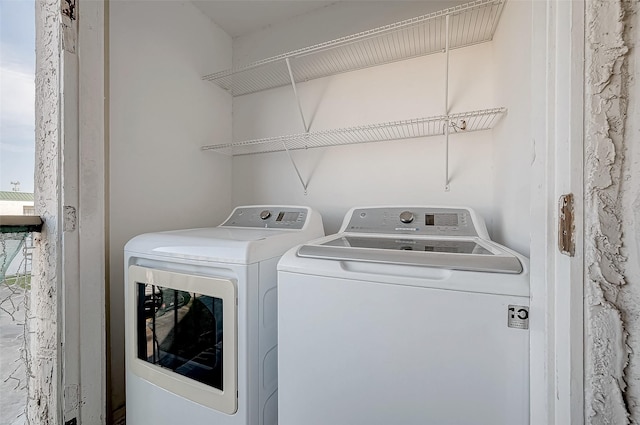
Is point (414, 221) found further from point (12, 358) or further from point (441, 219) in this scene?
point (12, 358)

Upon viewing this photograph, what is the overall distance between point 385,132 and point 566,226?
135 centimetres

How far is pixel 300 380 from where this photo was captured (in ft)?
3.04

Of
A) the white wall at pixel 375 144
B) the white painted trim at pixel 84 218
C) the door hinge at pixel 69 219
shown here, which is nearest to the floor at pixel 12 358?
the white painted trim at pixel 84 218

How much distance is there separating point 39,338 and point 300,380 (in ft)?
3.99

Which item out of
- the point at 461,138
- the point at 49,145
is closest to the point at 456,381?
the point at 461,138

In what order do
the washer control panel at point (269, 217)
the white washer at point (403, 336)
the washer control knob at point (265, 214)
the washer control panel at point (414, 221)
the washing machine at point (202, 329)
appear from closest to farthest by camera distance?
the white washer at point (403, 336) < the washing machine at point (202, 329) < the washer control panel at point (414, 221) < the washer control panel at point (269, 217) < the washer control knob at point (265, 214)

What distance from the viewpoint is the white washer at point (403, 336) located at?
69 centimetres

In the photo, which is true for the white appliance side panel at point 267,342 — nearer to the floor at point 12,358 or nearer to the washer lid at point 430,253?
the washer lid at point 430,253

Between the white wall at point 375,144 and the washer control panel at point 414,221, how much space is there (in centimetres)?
19

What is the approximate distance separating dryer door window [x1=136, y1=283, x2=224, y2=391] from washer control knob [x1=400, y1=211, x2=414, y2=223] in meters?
0.95

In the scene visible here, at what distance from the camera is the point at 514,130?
1053mm

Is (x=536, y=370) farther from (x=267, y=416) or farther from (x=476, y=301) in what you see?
(x=267, y=416)

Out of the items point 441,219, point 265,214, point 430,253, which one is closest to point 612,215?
point 430,253

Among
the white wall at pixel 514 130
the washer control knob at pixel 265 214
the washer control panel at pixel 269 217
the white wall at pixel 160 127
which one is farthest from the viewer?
the washer control knob at pixel 265 214
